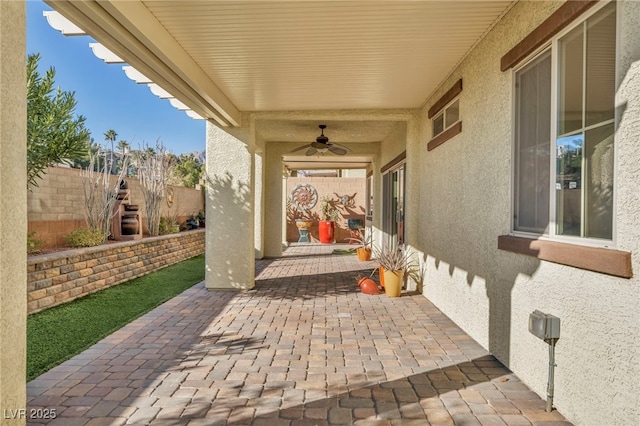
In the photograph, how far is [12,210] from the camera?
2.09 meters

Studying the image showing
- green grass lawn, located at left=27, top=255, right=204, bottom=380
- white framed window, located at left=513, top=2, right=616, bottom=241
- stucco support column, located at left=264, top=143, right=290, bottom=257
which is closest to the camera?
white framed window, located at left=513, top=2, right=616, bottom=241

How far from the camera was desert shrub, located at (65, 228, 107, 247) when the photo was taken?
22.2 feet

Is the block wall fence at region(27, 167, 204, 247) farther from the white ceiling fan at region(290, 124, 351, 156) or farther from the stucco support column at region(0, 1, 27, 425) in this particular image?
the stucco support column at region(0, 1, 27, 425)

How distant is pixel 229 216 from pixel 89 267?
2.37 m

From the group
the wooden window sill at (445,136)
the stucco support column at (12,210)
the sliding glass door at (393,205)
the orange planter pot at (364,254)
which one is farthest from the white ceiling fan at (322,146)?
the stucco support column at (12,210)

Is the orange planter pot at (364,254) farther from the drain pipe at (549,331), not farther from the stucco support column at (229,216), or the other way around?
the drain pipe at (549,331)

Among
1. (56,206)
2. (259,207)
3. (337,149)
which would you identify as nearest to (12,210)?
(56,206)

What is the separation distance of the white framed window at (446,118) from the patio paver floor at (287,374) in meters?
2.66

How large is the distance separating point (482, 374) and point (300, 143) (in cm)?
907

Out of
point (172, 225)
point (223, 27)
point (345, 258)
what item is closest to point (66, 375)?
point (223, 27)

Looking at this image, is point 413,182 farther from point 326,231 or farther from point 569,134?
point 326,231

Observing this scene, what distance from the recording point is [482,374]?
3576 millimetres

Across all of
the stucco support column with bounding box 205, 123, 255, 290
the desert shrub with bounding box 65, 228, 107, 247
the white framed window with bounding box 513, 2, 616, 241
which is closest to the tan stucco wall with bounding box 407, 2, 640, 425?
the white framed window with bounding box 513, 2, 616, 241

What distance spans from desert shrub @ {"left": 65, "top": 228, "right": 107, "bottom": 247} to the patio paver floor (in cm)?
227
